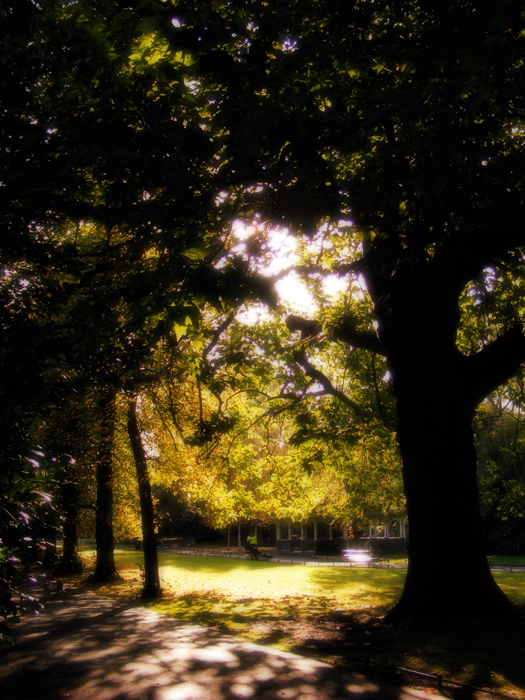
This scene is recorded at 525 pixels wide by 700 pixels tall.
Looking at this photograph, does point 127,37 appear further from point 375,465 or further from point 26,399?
point 375,465

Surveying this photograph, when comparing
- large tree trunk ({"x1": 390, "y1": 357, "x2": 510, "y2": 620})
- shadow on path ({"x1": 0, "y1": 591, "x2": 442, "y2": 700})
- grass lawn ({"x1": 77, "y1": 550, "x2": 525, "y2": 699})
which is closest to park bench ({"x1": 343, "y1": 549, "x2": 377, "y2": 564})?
grass lawn ({"x1": 77, "y1": 550, "x2": 525, "y2": 699})

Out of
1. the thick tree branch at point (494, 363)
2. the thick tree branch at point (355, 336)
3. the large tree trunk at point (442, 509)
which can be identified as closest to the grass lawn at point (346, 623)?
the large tree trunk at point (442, 509)

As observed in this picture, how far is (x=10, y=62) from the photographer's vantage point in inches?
205

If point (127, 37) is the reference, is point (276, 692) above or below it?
below

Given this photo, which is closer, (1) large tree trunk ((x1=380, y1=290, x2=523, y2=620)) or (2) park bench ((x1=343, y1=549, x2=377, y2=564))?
(1) large tree trunk ((x1=380, y1=290, x2=523, y2=620))

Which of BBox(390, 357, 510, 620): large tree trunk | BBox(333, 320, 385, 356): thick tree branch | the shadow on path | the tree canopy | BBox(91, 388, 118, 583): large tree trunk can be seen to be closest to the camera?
the tree canopy

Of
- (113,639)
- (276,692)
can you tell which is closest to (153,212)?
(276,692)

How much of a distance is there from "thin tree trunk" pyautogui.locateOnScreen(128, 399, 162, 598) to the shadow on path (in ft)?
21.1

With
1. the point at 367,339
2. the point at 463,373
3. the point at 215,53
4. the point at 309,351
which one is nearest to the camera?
the point at 215,53

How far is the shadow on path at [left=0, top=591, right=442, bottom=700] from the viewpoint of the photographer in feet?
22.1

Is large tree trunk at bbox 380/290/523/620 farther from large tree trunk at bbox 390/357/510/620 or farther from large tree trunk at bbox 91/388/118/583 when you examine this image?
large tree trunk at bbox 91/388/118/583

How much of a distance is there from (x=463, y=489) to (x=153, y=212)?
7646mm

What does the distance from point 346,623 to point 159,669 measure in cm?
496

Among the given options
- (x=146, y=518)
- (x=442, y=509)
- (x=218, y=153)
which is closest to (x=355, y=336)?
(x=442, y=509)
